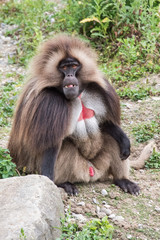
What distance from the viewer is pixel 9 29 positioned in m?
9.93

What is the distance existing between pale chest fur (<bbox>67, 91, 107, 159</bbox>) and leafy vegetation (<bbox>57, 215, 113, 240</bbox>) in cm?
116

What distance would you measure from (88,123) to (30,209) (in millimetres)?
1692

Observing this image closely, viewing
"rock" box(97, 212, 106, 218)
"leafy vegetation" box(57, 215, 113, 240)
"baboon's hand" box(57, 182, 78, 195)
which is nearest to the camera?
"leafy vegetation" box(57, 215, 113, 240)

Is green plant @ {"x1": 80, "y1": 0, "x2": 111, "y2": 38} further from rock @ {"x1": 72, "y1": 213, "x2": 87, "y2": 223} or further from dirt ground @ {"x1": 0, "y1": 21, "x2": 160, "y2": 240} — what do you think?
rock @ {"x1": 72, "y1": 213, "x2": 87, "y2": 223}

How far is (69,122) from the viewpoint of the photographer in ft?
14.4

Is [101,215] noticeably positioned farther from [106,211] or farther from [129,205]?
[129,205]

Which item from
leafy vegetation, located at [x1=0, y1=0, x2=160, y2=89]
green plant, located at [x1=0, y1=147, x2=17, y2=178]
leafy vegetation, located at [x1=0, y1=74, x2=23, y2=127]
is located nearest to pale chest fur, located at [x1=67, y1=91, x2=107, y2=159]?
green plant, located at [x1=0, y1=147, x2=17, y2=178]

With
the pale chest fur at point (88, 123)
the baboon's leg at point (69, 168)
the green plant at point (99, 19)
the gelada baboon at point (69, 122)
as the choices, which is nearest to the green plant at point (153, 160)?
the gelada baboon at point (69, 122)

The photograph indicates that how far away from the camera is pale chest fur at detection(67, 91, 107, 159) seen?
15.3 ft

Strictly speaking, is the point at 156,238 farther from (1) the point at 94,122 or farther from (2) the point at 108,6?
(2) the point at 108,6

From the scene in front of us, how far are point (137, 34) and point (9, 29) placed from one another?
10.4 feet

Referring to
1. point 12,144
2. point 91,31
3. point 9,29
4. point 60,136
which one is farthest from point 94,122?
point 9,29

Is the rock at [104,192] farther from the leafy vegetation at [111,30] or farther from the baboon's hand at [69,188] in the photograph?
the leafy vegetation at [111,30]

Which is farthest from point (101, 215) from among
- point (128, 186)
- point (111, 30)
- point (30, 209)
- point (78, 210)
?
point (111, 30)
